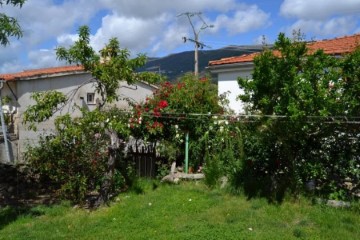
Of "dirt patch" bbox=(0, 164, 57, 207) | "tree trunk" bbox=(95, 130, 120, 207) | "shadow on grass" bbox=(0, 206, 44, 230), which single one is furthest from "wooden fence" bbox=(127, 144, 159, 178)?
"shadow on grass" bbox=(0, 206, 44, 230)

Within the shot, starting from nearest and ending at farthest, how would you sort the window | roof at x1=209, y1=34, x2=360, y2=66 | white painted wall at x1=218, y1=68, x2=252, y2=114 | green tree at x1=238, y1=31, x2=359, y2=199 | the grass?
the grass
green tree at x1=238, y1=31, x2=359, y2=199
roof at x1=209, y1=34, x2=360, y2=66
white painted wall at x1=218, y1=68, x2=252, y2=114
the window

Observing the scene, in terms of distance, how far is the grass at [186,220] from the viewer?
6.02 m

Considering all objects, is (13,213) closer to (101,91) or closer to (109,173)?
(109,173)

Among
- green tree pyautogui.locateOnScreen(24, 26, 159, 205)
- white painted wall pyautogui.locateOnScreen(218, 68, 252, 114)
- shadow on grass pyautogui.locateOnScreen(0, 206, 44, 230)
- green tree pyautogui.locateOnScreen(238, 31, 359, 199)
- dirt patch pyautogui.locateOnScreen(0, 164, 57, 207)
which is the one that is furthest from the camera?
white painted wall pyautogui.locateOnScreen(218, 68, 252, 114)

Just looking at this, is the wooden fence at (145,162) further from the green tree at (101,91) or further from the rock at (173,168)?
the green tree at (101,91)

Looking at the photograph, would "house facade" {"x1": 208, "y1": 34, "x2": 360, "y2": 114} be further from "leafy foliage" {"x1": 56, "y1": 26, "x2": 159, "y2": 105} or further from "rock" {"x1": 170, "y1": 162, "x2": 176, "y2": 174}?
"leafy foliage" {"x1": 56, "y1": 26, "x2": 159, "y2": 105}

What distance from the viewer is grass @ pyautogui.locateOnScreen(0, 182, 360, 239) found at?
6.02 meters

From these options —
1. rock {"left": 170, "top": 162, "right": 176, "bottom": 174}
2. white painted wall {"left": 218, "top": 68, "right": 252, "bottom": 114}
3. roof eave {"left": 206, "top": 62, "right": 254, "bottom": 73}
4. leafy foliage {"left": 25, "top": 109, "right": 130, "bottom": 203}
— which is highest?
roof eave {"left": 206, "top": 62, "right": 254, "bottom": 73}

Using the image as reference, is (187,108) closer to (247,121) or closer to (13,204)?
(247,121)

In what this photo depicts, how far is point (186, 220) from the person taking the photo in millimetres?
6773

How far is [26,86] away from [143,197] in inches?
499

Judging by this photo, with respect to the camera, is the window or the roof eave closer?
the roof eave

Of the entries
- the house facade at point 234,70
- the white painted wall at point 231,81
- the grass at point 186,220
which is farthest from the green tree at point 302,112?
Answer: the white painted wall at point 231,81

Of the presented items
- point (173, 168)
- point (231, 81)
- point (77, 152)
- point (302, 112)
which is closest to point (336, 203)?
point (302, 112)
